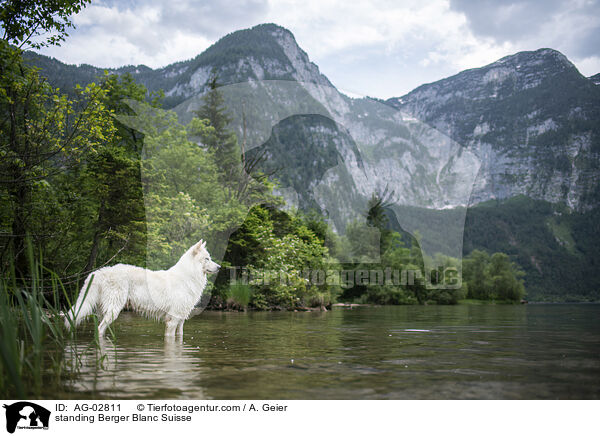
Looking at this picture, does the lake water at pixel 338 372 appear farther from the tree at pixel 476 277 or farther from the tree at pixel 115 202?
the tree at pixel 476 277

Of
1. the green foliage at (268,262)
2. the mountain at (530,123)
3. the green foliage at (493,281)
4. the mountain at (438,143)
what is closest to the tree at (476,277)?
the green foliage at (493,281)

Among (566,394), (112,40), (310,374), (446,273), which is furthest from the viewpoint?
(446,273)

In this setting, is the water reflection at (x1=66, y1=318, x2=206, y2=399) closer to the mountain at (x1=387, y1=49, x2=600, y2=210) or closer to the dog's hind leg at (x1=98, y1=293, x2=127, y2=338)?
the dog's hind leg at (x1=98, y1=293, x2=127, y2=338)

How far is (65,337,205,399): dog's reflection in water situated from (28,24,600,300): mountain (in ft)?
30.0

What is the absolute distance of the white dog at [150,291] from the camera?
7.06m

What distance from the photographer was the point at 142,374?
3.76 m

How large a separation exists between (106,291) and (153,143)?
1739cm

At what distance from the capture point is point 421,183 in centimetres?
1989

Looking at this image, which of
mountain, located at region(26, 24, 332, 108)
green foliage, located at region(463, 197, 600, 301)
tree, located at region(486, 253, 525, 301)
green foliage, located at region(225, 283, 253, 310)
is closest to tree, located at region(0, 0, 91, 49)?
green foliage, located at region(225, 283, 253, 310)

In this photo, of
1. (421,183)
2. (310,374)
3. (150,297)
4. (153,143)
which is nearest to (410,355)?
(310,374)

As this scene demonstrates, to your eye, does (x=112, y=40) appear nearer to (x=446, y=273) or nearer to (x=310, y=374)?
(x=310, y=374)

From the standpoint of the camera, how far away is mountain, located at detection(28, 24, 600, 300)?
18406 mm
